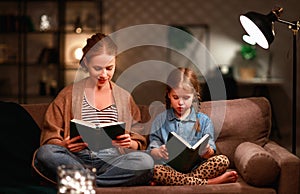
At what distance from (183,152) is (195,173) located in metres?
0.16

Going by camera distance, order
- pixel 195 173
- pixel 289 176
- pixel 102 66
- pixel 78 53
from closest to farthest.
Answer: pixel 289 176
pixel 195 173
pixel 102 66
pixel 78 53

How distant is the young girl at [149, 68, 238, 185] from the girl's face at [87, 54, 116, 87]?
1.09 feet

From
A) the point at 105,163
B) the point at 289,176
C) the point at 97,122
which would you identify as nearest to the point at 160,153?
the point at 105,163

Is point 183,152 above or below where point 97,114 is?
below

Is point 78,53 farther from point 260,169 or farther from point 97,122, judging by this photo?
point 260,169

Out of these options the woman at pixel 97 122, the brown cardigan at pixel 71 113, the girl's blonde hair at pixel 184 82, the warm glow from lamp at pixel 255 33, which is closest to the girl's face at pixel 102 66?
the woman at pixel 97 122

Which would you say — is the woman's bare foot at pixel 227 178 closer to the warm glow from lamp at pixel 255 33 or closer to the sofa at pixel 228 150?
the sofa at pixel 228 150

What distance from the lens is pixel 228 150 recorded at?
10.3ft

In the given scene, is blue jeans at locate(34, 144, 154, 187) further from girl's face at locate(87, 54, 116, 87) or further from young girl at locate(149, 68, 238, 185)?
girl's face at locate(87, 54, 116, 87)

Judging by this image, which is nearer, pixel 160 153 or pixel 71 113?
pixel 160 153

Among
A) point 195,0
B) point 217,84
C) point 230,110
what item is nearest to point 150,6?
point 195,0

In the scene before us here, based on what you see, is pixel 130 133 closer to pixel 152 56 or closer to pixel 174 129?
pixel 174 129

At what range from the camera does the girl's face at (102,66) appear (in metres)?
2.98

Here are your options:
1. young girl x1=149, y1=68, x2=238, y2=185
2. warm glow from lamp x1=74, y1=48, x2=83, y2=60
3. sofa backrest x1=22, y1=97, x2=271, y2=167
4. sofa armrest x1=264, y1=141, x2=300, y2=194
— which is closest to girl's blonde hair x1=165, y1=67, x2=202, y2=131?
young girl x1=149, y1=68, x2=238, y2=185
